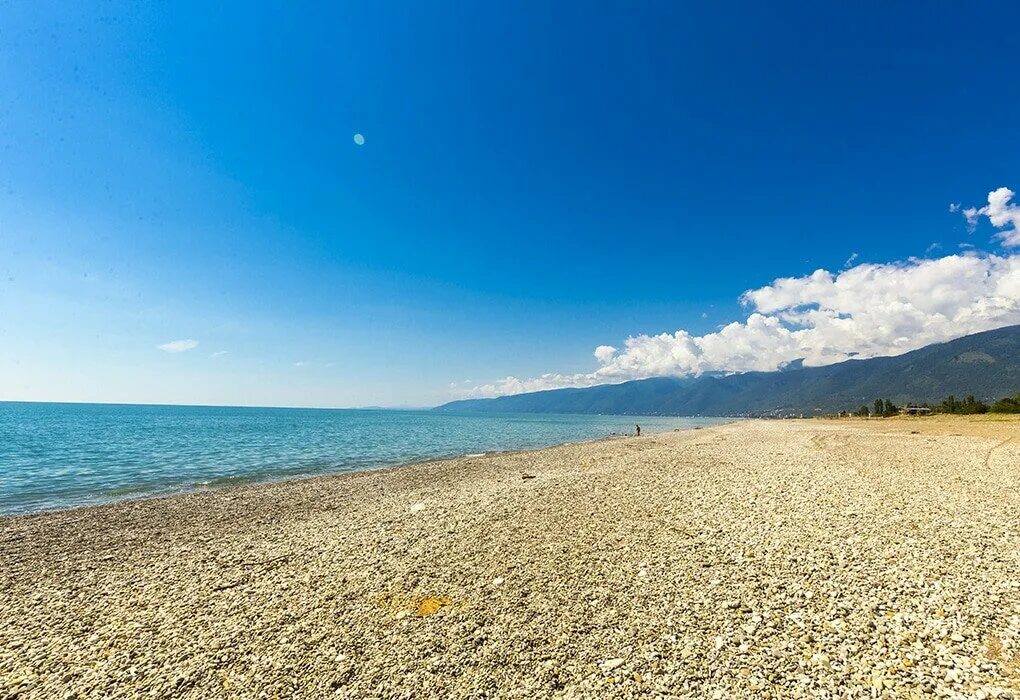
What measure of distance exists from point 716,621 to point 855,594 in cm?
276

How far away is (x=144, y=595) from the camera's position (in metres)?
9.06

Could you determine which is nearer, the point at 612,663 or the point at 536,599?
the point at 612,663

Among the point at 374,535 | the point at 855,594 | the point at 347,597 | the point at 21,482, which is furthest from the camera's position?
the point at 21,482

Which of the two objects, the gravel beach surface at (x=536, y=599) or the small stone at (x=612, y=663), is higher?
the gravel beach surface at (x=536, y=599)

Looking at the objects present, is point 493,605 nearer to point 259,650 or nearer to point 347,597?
point 347,597

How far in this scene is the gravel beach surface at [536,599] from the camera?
598 centimetres

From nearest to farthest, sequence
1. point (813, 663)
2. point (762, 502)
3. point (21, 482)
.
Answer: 1. point (813, 663)
2. point (762, 502)
3. point (21, 482)

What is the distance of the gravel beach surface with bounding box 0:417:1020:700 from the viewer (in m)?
5.98

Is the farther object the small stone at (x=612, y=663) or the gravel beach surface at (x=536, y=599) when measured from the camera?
the small stone at (x=612, y=663)

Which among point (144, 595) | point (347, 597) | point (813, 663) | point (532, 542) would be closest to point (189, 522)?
point (144, 595)

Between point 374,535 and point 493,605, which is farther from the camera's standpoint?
point 374,535

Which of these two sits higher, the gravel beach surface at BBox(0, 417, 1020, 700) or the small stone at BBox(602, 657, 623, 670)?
the gravel beach surface at BBox(0, 417, 1020, 700)

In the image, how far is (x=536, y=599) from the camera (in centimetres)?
822

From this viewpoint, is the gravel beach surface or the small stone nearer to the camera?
the gravel beach surface
